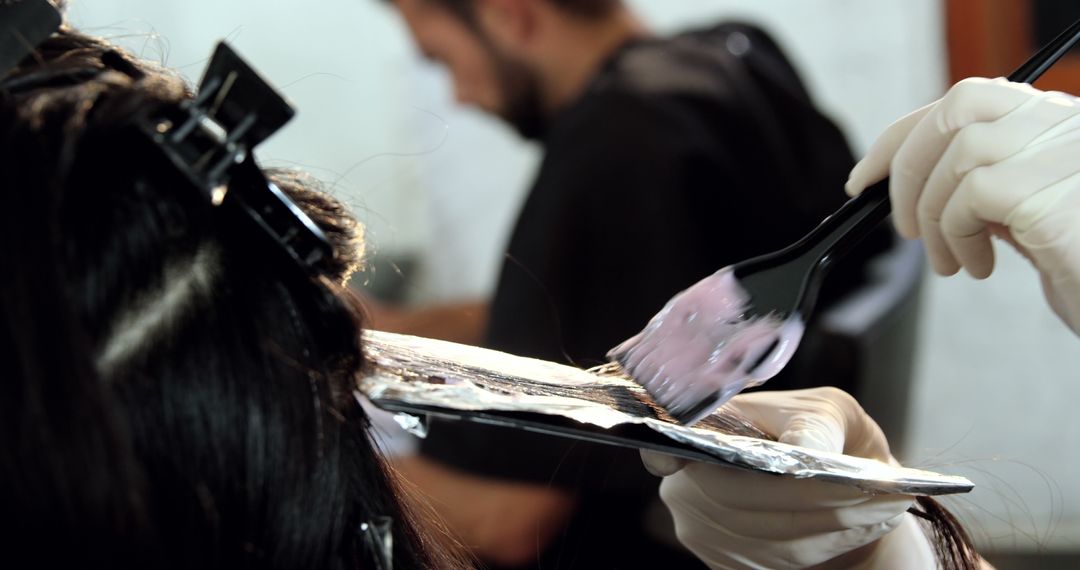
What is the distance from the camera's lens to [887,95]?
2.04 metres

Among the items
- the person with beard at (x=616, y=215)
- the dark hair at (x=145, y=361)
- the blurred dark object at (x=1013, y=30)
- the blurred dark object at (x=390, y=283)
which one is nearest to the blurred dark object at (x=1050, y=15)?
the blurred dark object at (x=1013, y=30)

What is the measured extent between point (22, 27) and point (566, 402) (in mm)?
280

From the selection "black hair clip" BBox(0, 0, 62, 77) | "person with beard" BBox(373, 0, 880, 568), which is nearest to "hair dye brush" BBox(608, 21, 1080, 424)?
"black hair clip" BBox(0, 0, 62, 77)

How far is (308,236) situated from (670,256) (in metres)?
0.97

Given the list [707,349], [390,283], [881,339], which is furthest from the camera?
[390,283]

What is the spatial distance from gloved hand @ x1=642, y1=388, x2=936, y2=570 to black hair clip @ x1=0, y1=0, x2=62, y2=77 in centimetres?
34

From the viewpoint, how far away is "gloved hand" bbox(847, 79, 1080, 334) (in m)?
0.59

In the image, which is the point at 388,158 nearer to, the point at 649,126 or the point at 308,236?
the point at 649,126

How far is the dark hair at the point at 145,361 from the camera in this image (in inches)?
14.3

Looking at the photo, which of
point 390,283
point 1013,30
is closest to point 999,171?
point 1013,30

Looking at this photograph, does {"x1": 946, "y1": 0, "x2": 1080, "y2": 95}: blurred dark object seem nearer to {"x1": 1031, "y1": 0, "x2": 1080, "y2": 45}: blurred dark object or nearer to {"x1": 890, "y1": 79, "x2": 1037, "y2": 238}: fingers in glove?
{"x1": 1031, "y1": 0, "x2": 1080, "y2": 45}: blurred dark object

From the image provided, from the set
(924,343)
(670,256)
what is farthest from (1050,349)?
(670,256)

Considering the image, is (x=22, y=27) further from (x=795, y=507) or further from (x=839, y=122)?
(x=839, y=122)

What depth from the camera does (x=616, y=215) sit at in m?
1.39
